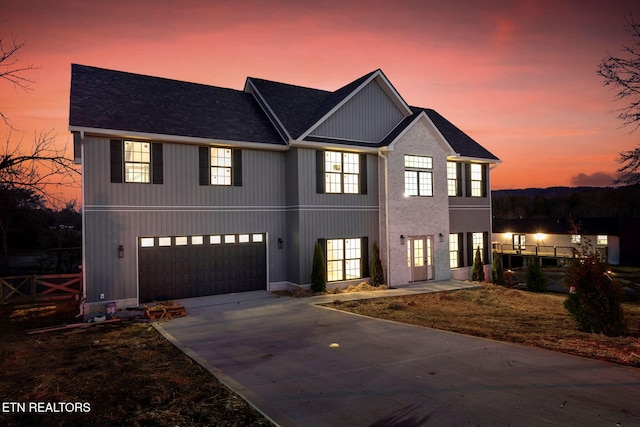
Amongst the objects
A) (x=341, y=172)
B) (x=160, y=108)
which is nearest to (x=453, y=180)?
(x=341, y=172)

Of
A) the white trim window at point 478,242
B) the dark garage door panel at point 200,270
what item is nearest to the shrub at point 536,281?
the white trim window at point 478,242

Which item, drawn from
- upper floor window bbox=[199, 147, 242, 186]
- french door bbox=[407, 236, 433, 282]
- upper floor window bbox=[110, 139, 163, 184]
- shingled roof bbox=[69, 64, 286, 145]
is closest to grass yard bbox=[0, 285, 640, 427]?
french door bbox=[407, 236, 433, 282]

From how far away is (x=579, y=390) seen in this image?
6590mm

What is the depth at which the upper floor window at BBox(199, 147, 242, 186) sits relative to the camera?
1683 centimetres

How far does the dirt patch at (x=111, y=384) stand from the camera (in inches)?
233

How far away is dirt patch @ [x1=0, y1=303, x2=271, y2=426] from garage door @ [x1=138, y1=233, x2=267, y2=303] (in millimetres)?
4290

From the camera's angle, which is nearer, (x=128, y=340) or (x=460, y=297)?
(x=128, y=340)

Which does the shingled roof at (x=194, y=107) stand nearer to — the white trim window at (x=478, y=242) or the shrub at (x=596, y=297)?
the white trim window at (x=478, y=242)

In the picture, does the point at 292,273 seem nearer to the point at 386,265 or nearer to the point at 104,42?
the point at 386,265

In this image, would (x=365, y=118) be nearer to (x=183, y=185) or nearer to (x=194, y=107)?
(x=194, y=107)

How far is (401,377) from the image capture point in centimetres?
738

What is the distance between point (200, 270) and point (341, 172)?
7.41 meters

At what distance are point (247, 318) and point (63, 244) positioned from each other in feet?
92.9

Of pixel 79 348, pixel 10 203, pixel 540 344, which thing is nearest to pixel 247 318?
pixel 79 348
